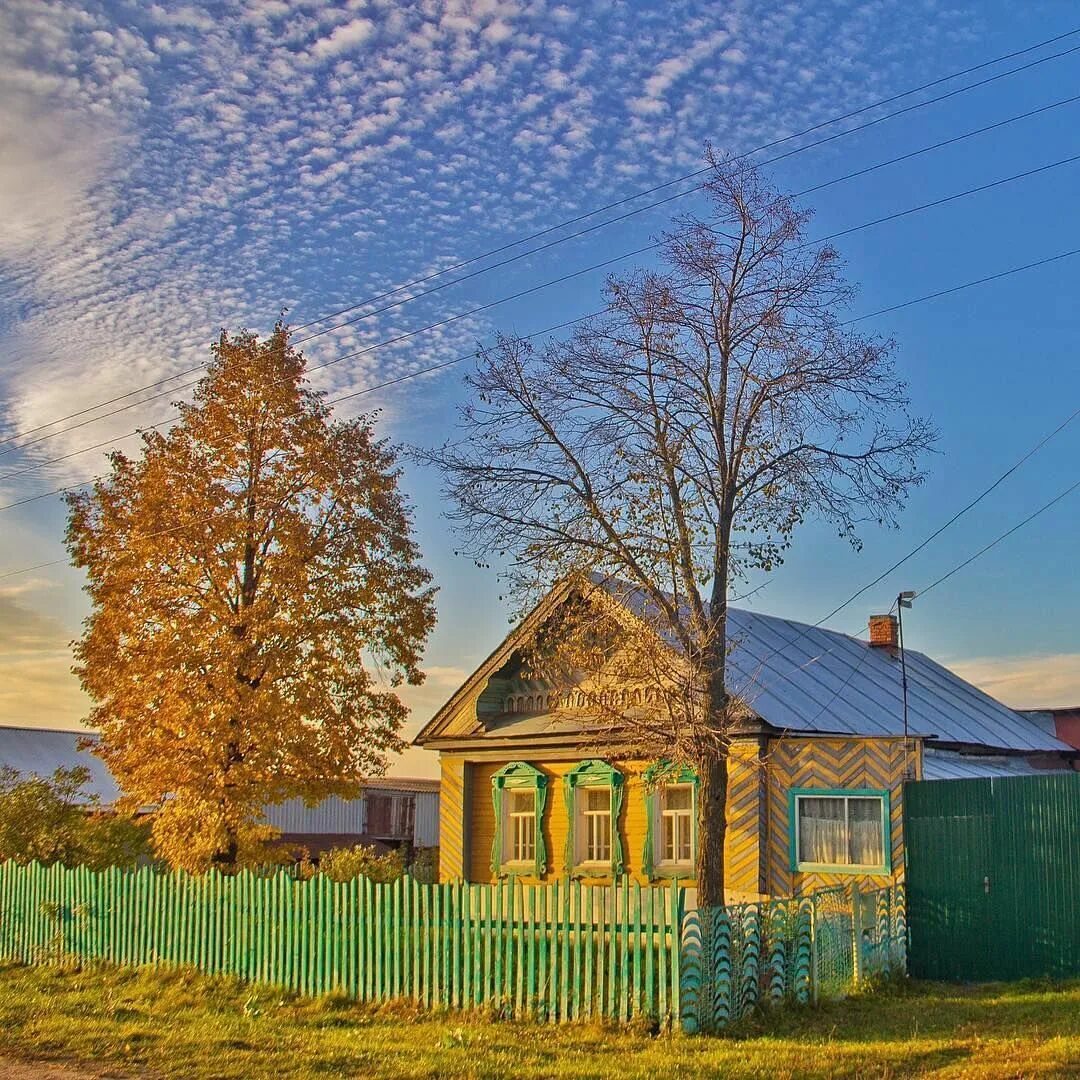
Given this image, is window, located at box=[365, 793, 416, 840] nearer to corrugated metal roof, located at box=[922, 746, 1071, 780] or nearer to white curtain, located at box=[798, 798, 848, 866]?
corrugated metal roof, located at box=[922, 746, 1071, 780]

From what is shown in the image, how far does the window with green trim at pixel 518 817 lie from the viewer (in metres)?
22.4

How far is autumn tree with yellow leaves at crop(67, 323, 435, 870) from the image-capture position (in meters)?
18.2

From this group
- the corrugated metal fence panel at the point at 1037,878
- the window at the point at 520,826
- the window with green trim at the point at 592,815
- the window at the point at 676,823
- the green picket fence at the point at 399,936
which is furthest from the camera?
the window at the point at 520,826

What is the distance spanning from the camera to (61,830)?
21812 mm

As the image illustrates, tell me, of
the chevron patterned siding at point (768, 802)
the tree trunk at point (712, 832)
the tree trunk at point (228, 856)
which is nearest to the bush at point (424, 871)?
the chevron patterned siding at point (768, 802)

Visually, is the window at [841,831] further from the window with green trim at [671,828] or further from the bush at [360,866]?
the bush at [360,866]

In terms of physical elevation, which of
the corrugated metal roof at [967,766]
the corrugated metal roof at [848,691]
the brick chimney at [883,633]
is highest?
the brick chimney at [883,633]

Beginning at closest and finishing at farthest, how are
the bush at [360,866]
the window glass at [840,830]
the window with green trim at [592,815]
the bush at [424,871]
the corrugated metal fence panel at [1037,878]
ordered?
the corrugated metal fence panel at [1037,878], the window glass at [840,830], the window with green trim at [592,815], the bush at [360,866], the bush at [424,871]

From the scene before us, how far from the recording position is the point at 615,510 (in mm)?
15453

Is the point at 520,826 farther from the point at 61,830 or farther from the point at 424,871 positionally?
the point at 61,830

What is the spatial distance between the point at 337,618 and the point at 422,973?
7083 mm

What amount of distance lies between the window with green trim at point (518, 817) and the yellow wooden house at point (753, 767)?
27mm

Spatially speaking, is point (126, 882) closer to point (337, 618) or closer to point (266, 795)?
point (266, 795)

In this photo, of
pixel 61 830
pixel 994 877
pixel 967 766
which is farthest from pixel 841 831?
pixel 61 830
